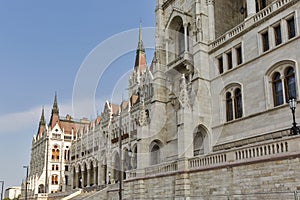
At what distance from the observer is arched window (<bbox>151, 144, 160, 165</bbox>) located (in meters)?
32.2

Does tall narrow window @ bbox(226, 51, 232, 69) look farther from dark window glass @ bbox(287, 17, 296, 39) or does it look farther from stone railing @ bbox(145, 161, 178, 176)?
stone railing @ bbox(145, 161, 178, 176)

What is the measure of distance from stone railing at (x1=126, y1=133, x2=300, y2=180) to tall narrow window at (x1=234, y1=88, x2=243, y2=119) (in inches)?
203

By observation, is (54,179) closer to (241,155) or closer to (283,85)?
(283,85)

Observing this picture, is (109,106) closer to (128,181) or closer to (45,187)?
(45,187)

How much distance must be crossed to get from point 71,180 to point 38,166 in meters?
14.6

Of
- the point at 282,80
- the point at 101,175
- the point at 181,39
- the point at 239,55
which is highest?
the point at 181,39

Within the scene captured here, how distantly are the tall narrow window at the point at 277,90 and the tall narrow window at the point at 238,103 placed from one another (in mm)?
3231

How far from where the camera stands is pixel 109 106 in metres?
64.0

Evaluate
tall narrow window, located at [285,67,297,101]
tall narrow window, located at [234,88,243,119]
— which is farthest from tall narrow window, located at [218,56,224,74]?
tall narrow window, located at [285,67,297,101]

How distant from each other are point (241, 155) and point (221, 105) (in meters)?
8.62

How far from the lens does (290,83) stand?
21578 mm

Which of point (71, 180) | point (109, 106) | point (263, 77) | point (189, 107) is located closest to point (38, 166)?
point (71, 180)

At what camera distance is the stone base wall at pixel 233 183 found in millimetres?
15852

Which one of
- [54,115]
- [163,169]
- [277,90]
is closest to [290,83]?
[277,90]
